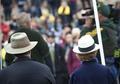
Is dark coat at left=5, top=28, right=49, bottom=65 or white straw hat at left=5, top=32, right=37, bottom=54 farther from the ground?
white straw hat at left=5, top=32, right=37, bottom=54

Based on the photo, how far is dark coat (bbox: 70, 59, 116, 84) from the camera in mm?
8430

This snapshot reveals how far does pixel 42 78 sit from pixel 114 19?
4.40 metres

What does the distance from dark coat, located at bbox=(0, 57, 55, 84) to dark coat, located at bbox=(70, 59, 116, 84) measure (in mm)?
708

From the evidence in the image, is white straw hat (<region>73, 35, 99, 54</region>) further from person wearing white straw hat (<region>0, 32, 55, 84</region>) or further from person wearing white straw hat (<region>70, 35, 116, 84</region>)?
person wearing white straw hat (<region>0, 32, 55, 84</region>)

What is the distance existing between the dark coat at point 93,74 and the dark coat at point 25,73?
71cm

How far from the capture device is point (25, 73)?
7793mm

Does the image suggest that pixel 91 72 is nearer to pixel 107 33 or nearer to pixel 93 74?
pixel 93 74

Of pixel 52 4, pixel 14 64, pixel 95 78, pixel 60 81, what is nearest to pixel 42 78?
pixel 14 64

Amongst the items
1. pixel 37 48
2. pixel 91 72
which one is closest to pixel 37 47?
pixel 37 48

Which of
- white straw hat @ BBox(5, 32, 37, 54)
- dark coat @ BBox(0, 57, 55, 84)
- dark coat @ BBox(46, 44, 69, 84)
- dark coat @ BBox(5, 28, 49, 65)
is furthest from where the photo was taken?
dark coat @ BBox(46, 44, 69, 84)

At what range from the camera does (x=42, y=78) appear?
25.6ft

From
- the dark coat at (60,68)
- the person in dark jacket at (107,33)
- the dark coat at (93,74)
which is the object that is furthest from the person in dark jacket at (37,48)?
the dark coat at (60,68)

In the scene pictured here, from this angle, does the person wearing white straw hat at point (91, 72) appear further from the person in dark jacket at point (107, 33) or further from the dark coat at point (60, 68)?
the dark coat at point (60, 68)

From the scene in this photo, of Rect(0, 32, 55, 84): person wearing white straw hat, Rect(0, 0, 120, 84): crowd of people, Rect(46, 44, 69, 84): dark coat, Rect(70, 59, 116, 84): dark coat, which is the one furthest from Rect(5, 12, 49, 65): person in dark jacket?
Rect(46, 44, 69, 84): dark coat
